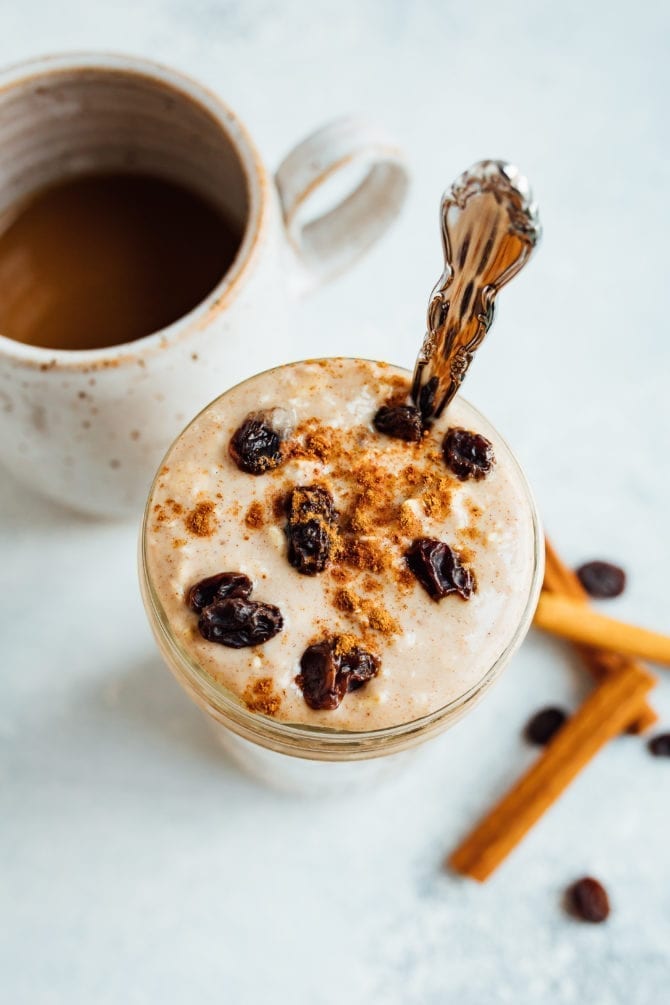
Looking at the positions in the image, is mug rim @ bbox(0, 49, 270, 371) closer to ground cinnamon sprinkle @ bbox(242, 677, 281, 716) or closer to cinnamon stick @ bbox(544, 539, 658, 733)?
ground cinnamon sprinkle @ bbox(242, 677, 281, 716)

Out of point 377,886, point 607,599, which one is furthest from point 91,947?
point 607,599

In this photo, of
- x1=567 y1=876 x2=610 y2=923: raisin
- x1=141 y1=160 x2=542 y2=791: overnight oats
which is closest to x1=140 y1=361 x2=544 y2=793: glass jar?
x1=141 y1=160 x2=542 y2=791: overnight oats

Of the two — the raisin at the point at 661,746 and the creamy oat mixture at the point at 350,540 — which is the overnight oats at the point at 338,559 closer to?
the creamy oat mixture at the point at 350,540

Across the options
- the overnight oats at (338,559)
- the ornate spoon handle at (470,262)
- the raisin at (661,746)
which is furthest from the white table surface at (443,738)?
the ornate spoon handle at (470,262)

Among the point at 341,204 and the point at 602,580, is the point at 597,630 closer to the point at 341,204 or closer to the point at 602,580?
the point at 602,580

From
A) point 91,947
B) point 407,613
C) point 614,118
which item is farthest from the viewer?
point 614,118

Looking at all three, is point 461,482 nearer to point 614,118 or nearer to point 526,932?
point 526,932

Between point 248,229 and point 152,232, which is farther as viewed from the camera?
point 152,232

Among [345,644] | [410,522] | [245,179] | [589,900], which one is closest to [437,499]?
[410,522]
